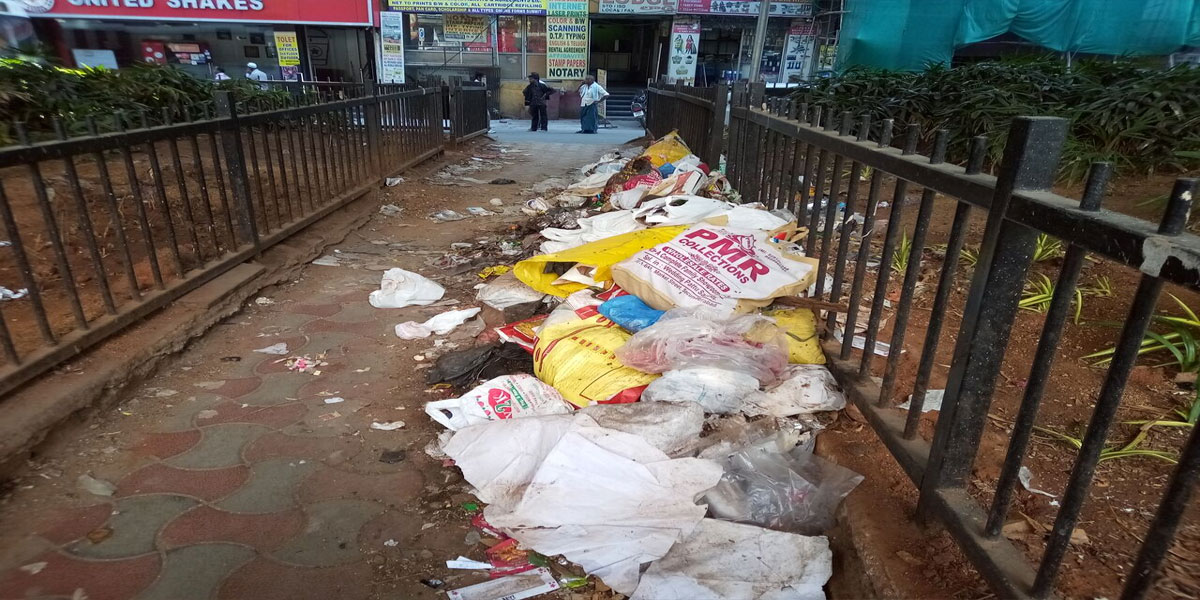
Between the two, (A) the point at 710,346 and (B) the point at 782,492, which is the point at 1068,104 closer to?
(A) the point at 710,346

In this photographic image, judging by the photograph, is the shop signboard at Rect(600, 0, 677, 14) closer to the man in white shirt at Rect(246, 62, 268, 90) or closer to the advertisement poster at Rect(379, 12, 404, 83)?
the advertisement poster at Rect(379, 12, 404, 83)

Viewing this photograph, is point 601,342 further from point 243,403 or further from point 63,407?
point 63,407

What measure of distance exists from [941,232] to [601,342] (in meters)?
2.68

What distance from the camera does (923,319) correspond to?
2.86 meters

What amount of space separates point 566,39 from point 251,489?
1807cm

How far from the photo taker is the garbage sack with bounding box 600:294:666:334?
2.69m

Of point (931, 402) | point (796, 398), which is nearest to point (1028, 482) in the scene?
point (931, 402)

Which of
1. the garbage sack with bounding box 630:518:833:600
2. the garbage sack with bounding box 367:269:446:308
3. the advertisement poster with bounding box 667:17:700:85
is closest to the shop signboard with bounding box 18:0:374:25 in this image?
the advertisement poster with bounding box 667:17:700:85

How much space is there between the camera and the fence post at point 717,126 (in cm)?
538

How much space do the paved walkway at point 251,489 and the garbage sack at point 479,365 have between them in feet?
0.40

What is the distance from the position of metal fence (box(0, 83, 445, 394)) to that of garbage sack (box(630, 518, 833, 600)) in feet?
8.15

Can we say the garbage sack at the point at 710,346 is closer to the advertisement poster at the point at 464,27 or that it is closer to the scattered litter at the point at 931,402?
the scattered litter at the point at 931,402

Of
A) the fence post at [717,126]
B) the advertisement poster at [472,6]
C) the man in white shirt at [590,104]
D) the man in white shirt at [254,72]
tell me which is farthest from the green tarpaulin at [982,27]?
the man in white shirt at [254,72]

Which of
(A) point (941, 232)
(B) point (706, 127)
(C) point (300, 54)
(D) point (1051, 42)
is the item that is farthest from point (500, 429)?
(C) point (300, 54)
